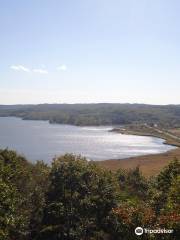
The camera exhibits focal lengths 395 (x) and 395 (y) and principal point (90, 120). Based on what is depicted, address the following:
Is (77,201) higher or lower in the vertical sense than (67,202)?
higher

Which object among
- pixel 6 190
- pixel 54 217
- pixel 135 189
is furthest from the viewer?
pixel 135 189

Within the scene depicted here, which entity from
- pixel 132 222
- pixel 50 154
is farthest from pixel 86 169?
pixel 50 154

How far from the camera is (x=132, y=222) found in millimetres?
24219

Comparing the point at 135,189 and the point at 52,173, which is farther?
the point at 135,189

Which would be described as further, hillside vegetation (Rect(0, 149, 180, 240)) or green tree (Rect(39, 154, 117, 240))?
green tree (Rect(39, 154, 117, 240))

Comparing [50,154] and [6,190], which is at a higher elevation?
[6,190]

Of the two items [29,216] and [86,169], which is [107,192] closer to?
[86,169]

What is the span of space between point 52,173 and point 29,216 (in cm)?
550

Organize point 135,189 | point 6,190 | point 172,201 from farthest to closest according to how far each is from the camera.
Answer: point 135,189, point 6,190, point 172,201

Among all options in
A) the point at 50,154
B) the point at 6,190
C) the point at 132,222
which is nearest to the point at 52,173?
the point at 6,190

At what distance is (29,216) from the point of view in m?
40.4

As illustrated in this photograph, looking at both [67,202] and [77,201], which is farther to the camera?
[67,202]

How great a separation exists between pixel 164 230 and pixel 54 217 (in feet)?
61.5

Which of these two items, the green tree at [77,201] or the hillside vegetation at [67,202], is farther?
the green tree at [77,201]
